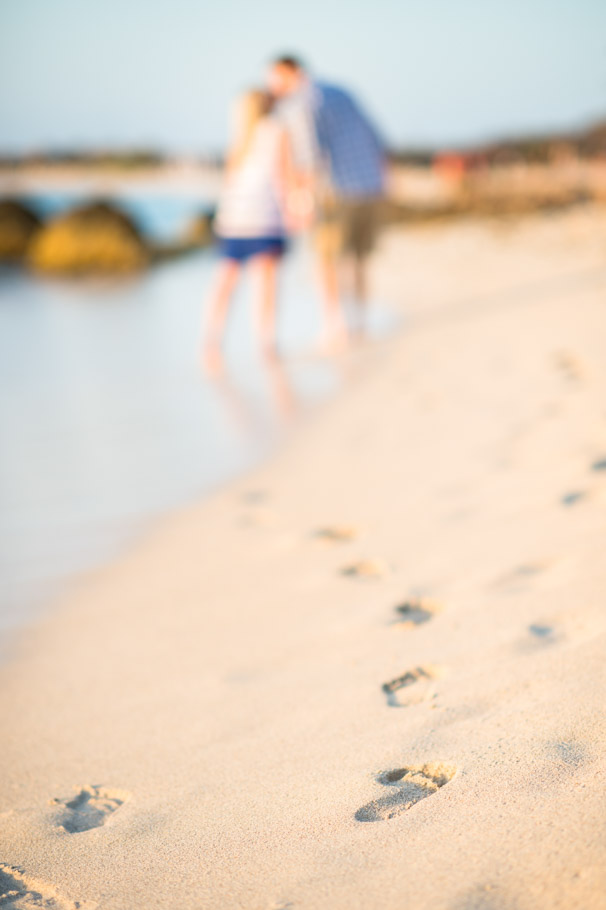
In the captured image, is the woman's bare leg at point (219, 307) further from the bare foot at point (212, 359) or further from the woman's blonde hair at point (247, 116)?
the woman's blonde hair at point (247, 116)

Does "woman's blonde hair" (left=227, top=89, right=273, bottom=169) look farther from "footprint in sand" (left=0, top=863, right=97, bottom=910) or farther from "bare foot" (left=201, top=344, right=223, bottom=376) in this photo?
"footprint in sand" (left=0, top=863, right=97, bottom=910)

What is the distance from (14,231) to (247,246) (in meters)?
9.80

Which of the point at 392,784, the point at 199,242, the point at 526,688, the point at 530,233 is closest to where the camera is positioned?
the point at 392,784

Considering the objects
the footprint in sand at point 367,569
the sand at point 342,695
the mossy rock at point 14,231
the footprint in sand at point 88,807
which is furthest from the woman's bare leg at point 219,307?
the mossy rock at point 14,231

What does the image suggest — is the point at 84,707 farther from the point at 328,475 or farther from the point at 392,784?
the point at 328,475

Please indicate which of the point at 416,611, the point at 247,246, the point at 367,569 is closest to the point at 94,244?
the point at 247,246

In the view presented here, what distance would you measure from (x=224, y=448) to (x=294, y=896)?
2532 millimetres

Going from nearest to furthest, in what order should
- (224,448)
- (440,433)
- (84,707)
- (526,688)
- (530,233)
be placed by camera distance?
(526,688) < (84,707) < (440,433) < (224,448) < (530,233)

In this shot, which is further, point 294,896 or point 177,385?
point 177,385

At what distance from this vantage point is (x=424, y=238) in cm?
1458

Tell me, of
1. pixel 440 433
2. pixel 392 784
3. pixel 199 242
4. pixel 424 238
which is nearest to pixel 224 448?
pixel 440 433

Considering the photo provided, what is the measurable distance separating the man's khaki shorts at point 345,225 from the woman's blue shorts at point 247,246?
1.23 ft

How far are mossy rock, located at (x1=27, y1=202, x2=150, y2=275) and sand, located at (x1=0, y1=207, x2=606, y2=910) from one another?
9376mm

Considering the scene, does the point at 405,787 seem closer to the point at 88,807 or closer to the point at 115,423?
the point at 88,807
